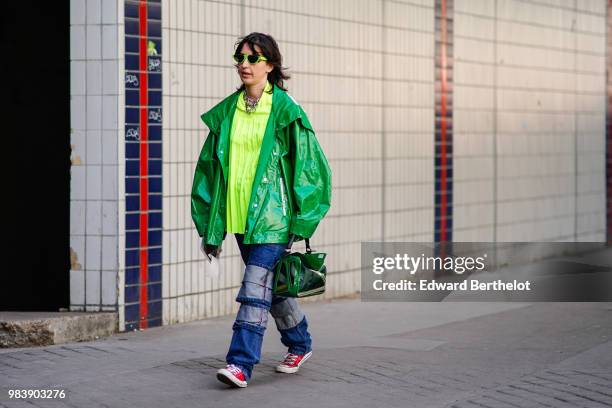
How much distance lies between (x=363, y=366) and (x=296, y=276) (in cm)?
108

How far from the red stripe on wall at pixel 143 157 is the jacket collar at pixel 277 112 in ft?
6.72

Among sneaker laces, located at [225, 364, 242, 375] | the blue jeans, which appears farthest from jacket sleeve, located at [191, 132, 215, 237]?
sneaker laces, located at [225, 364, 242, 375]

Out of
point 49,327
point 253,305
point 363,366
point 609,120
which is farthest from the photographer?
point 609,120

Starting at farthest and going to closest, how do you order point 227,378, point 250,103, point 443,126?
point 443,126 < point 250,103 < point 227,378

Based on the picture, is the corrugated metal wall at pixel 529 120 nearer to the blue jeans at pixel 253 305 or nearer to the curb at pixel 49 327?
the curb at pixel 49 327

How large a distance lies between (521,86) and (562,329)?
562 cm

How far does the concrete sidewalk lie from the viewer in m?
7.35

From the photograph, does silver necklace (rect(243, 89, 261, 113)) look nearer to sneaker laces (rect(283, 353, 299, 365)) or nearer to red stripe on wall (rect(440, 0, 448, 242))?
sneaker laces (rect(283, 353, 299, 365))

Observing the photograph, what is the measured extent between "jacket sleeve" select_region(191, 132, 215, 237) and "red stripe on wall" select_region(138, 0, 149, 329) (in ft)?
6.90

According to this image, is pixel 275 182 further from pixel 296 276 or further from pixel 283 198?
pixel 296 276

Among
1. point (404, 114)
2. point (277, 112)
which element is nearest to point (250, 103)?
point (277, 112)

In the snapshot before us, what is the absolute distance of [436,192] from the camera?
1368 centimetres

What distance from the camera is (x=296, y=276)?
24.7 ft

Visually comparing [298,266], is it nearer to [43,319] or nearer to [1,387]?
[1,387]
